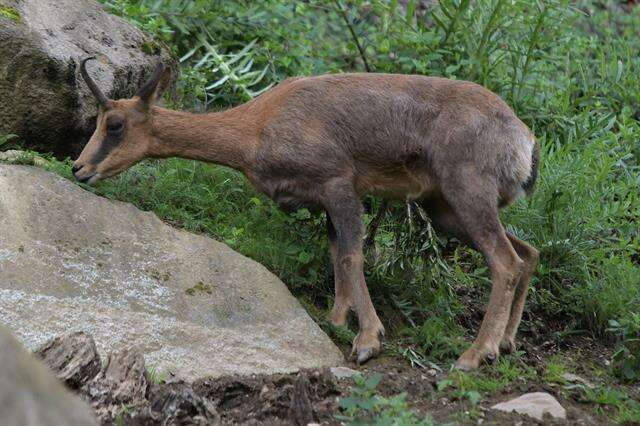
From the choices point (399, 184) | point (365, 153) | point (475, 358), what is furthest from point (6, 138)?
point (475, 358)

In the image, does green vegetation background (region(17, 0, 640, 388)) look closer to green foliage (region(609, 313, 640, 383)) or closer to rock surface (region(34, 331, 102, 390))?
green foliage (region(609, 313, 640, 383))

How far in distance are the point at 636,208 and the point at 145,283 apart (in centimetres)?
512

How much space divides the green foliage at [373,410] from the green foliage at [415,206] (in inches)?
79.3

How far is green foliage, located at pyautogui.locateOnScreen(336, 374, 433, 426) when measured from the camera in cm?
554

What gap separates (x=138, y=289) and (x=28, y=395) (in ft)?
15.5

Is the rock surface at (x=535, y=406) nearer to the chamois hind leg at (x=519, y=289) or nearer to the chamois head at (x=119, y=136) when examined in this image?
the chamois hind leg at (x=519, y=289)

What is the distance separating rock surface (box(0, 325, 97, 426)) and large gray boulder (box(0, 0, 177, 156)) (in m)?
6.17

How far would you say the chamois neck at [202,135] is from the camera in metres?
8.66

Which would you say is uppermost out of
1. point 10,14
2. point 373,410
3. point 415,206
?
point 10,14

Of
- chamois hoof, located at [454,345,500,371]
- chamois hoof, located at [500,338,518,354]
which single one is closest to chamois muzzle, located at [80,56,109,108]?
chamois hoof, located at [454,345,500,371]

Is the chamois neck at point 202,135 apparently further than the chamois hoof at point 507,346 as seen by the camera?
Yes

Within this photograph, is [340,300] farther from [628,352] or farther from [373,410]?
[373,410]

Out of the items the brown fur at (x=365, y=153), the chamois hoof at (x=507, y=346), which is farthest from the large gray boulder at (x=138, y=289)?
the chamois hoof at (x=507, y=346)

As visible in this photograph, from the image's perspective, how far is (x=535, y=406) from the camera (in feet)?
21.7
